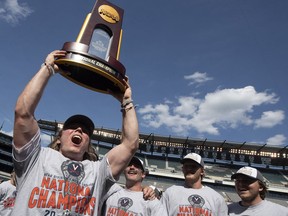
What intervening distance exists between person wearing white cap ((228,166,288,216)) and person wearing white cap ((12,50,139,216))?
8.91 ft

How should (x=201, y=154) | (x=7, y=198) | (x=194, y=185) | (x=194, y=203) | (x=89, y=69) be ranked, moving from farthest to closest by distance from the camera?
(x=201, y=154)
(x=7, y=198)
(x=194, y=185)
(x=194, y=203)
(x=89, y=69)

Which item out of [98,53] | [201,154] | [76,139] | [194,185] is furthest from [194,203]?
[201,154]

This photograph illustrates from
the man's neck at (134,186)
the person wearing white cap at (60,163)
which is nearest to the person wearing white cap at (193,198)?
the man's neck at (134,186)

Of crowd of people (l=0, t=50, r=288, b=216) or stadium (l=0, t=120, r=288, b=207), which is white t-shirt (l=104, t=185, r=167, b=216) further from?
stadium (l=0, t=120, r=288, b=207)

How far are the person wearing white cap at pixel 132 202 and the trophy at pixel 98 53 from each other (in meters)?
1.81

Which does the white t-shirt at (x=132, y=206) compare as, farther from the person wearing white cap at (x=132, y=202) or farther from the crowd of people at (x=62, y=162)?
the crowd of people at (x=62, y=162)

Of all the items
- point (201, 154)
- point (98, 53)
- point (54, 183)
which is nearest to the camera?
point (54, 183)

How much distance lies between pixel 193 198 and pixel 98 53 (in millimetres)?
2806

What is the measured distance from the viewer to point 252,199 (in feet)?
13.6

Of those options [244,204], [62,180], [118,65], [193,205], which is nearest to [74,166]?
[62,180]

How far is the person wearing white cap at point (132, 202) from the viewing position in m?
3.83

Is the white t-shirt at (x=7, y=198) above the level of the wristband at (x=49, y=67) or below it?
below

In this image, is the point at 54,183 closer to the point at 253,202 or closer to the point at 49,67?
the point at 49,67

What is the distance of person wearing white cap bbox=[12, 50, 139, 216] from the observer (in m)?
1.91
